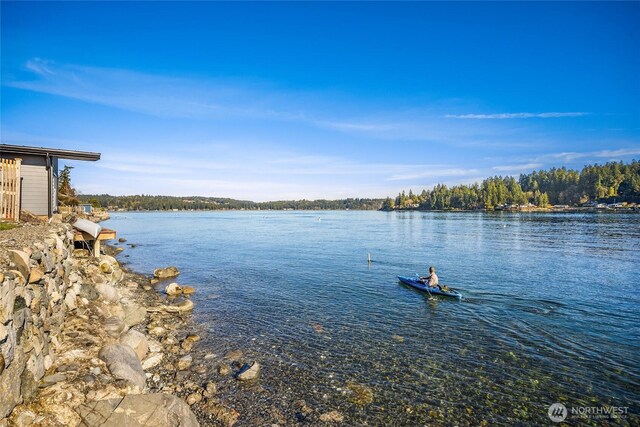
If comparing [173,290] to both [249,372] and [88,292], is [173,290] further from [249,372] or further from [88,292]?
[249,372]

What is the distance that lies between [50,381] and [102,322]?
623 cm

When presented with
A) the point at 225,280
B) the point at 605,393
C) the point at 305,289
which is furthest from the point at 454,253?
the point at 605,393

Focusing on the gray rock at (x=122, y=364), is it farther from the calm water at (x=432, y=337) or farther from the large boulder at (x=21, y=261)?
the large boulder at (x=21, y=261)

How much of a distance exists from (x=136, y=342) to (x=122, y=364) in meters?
3.38

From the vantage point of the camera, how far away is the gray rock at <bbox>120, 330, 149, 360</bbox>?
13.5 meters

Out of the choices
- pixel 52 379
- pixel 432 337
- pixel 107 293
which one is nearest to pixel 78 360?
pixel 52 379

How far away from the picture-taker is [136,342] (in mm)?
13789

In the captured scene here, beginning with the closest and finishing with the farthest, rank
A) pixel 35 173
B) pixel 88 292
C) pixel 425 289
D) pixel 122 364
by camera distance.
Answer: pixel 122 364
pixel 88 292
pixel 35 173
pixel 425 289

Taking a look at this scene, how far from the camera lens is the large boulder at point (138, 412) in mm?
7852

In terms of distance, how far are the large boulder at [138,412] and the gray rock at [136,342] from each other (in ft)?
16.5

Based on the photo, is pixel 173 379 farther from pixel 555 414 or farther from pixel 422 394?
pixel 555 414

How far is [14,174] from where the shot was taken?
18.0 meters

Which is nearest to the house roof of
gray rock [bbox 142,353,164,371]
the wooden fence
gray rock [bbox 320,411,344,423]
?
the wooden fence

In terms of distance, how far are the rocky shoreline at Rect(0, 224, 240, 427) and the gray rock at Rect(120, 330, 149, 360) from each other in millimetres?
39
